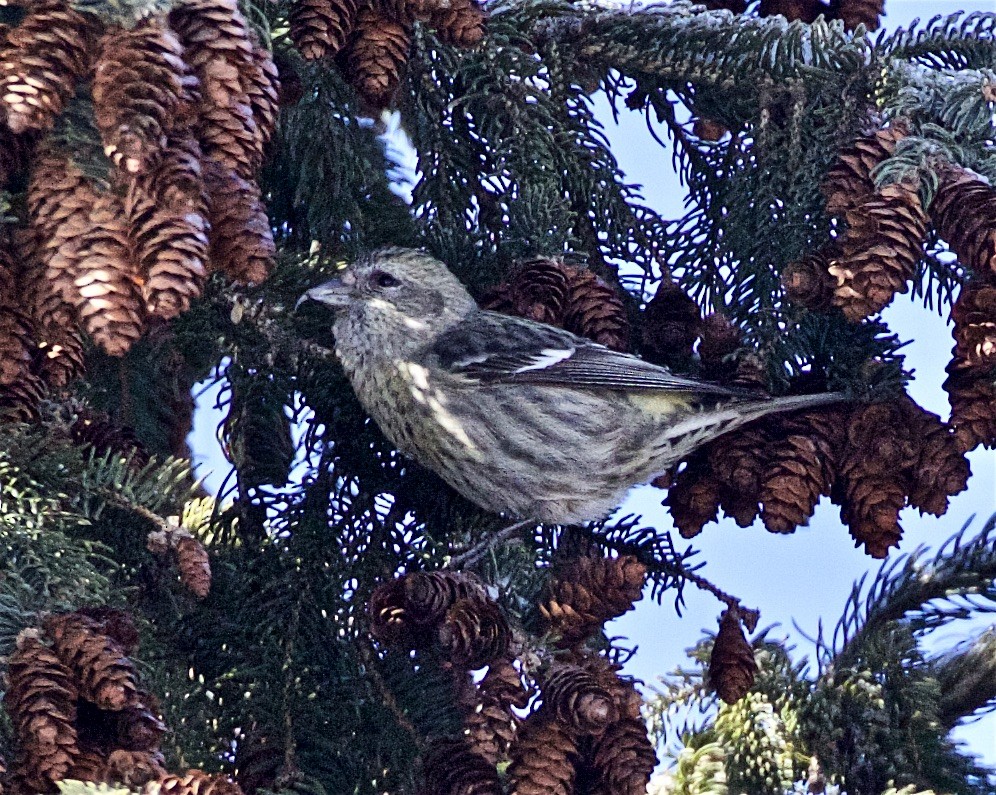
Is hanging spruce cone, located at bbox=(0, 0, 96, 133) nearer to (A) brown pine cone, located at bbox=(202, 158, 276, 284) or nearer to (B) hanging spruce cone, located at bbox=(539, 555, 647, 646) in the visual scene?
(A) brown pine cone, located at bbox=(202, 158, 276, 284)

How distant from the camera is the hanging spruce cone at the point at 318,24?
2430 mm

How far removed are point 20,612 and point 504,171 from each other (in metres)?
1.63

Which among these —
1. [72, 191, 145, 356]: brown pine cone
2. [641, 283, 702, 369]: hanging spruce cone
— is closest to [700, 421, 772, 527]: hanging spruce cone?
[641, 283, 702, 369]: hanging spruce cone

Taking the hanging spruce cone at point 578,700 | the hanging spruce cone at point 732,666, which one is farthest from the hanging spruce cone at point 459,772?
the hanging spruce cone at point 732,666

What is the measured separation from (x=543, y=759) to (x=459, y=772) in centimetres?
15

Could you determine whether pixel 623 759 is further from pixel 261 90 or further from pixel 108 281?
pixel 261 90

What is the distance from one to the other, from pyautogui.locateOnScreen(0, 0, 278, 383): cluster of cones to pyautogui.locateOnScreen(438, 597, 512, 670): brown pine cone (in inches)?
30.4

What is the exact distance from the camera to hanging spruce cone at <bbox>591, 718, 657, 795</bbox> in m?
2.19

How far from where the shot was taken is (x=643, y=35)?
313cm

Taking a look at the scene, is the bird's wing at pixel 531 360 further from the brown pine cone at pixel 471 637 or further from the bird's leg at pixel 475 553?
the brown pine cone at pixel 471 637

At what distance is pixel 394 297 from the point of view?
144 inches

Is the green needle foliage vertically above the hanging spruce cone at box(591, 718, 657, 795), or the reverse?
the green needle foliage

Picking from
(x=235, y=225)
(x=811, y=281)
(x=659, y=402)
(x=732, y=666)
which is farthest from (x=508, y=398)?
(x=235, y=225)

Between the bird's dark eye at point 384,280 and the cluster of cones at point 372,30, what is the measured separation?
Result: 2.82 ft
